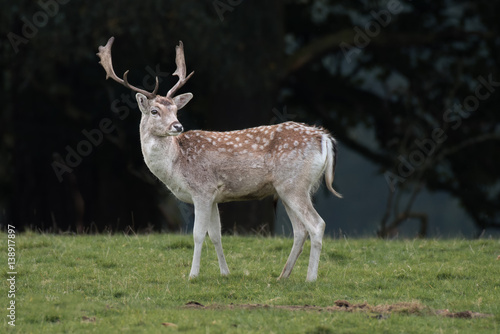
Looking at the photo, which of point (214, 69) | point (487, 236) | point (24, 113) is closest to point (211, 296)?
point (487, 236)

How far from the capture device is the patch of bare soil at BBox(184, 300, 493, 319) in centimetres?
668

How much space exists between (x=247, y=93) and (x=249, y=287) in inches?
286

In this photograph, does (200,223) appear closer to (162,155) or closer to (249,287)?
(162,155)

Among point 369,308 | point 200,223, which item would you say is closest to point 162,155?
point 200,223

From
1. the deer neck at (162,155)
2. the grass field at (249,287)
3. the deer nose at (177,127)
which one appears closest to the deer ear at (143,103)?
the deer neck at (162,155)

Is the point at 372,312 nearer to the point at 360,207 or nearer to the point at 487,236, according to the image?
the point at 487,236

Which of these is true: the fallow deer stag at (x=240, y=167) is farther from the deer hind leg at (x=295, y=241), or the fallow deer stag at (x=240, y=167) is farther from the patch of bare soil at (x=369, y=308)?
the patch of bare soil at (x=369, y=308)

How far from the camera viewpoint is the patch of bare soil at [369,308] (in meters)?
6.68

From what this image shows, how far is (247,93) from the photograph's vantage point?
47.6 ft

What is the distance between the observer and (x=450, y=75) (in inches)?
700

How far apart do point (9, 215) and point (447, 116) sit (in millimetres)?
9124

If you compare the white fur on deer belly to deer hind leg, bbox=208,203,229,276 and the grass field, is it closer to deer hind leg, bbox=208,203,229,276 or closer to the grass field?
deer hind leg, bbox=208,203,229,276

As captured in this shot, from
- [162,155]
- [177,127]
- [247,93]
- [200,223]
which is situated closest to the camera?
[177,127]

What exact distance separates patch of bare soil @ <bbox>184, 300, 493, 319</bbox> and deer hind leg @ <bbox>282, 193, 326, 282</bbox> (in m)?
1.04
